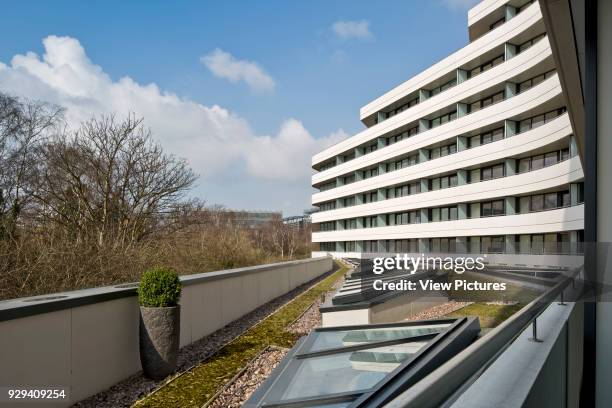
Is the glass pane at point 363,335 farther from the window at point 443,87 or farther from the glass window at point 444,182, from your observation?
the window at point 443,87

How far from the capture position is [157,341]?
673cm

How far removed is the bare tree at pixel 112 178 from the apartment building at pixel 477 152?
44.8 ft

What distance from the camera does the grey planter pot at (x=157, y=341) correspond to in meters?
6.68

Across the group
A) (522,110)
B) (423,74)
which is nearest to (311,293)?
(522,110)

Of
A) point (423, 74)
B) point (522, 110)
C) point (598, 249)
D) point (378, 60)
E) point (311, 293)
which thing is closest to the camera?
point (598, 249)

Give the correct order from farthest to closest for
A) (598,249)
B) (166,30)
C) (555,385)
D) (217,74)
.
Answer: (217,74) < (166,30) < (598,249) < (555,385)

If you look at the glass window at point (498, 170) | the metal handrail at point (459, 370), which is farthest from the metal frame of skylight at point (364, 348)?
the glass window at point (498, 170)

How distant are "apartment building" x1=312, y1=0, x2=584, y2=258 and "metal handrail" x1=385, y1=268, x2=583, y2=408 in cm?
1843

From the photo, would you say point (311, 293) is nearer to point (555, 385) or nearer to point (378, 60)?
point (378, 60)

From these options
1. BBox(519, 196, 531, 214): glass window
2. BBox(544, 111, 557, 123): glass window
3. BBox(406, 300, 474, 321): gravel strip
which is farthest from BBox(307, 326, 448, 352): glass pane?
BBox(519, 196, 531, 214): glass window

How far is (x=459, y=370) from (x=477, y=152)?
35.2 m

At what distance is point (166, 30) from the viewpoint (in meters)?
12.2

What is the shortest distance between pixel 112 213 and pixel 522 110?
89.0 feet

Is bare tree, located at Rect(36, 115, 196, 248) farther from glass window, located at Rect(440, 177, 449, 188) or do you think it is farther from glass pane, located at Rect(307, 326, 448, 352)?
glass window, located at Rect(440, 177, 449, 188)
